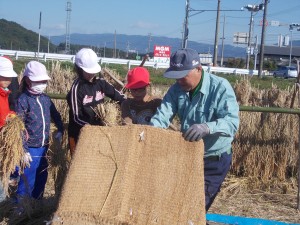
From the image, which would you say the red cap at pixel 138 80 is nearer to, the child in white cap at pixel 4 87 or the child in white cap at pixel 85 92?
the child in white cap at pixel 85 92

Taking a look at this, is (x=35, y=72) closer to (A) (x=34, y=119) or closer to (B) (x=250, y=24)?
(A) (x=34, y=119)

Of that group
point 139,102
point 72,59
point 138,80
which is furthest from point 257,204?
point 72,59

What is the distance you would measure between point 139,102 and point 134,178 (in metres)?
1.63

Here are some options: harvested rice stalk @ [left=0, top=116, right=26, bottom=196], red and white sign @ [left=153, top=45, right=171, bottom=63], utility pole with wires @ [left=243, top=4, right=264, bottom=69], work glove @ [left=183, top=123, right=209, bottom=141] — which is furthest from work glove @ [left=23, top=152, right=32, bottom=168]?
utility pole with wires @ [left=243, top=4, right=264, bottom=69]

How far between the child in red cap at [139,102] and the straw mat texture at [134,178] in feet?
4.08

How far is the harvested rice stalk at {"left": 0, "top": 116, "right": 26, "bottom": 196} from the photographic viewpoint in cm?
455

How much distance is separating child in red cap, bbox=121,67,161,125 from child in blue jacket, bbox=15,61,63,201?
0.73 m

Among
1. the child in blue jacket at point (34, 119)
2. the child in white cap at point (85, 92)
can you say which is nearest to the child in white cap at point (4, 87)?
the child in blue jacket at point (34, 119)

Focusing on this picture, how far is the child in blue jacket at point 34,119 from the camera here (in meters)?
4.92

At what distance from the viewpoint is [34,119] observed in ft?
16.4

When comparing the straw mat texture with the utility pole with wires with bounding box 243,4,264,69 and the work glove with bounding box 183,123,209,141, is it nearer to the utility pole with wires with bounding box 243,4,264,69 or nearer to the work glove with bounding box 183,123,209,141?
the work glove with bounding box 183,123,209,141

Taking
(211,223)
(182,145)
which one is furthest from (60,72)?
(182,145)

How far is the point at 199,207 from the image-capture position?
3.42 metres

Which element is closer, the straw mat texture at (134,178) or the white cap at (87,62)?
the straw mat texture at (134,178)
